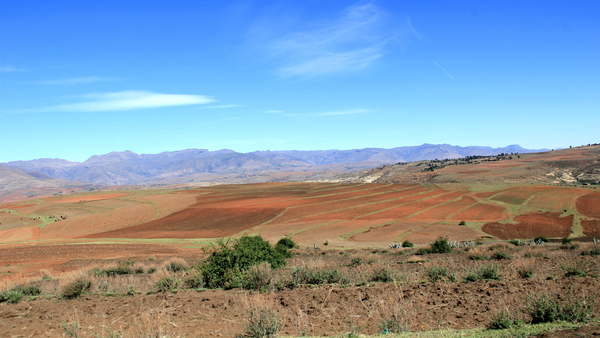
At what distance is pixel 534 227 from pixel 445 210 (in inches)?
610

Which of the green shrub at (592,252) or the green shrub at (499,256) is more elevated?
the green shrub at (592,252)

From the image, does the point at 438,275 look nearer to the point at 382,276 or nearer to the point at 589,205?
the point at 382,276

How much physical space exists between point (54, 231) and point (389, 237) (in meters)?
50.4

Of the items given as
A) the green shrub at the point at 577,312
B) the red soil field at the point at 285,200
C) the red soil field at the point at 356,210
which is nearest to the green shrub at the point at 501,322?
the green shrub at the point at 577,312

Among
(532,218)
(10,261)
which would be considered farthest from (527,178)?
(10,261)

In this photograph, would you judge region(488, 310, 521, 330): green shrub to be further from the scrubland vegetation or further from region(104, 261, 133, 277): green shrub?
region(104, 261, 133, 277): green shrub

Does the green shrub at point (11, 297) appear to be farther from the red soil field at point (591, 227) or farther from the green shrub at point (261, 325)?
the red soil field at point (591, 227)

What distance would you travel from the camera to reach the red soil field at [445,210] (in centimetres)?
5475

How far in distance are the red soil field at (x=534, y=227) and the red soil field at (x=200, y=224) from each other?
32.7 m

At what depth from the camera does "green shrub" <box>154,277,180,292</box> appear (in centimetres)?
1355

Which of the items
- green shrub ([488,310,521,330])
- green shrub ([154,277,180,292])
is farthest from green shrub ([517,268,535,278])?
green shrub ([154,277,180,292])

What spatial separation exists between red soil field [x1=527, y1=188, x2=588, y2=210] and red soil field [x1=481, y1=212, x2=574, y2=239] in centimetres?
744

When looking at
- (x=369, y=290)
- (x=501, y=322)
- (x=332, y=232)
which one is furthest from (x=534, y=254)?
(x=332, y=232)

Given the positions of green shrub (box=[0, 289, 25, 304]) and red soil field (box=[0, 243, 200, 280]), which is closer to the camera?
green shrub (box=[0, 289, 25, 304])
